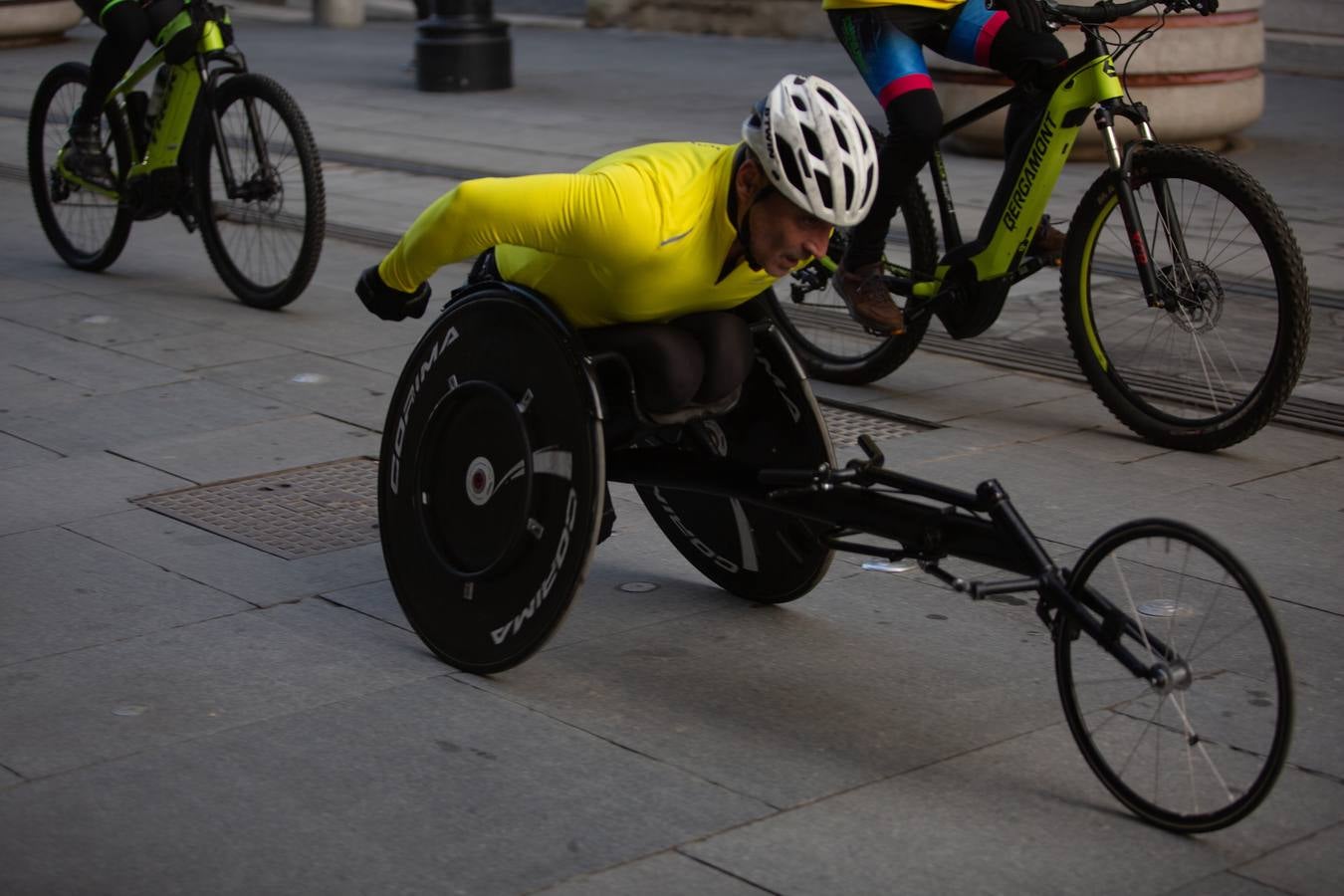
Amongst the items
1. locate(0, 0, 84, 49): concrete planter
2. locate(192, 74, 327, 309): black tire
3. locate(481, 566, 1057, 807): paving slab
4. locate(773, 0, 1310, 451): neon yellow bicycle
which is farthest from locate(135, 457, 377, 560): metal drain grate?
locate(0, 0, 84, 49): concrete planter

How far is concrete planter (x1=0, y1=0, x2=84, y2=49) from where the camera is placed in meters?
19.6

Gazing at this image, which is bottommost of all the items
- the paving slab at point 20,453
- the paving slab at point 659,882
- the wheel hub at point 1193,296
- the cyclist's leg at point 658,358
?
the paving slab at point 20,453

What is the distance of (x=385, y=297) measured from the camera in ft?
14.1

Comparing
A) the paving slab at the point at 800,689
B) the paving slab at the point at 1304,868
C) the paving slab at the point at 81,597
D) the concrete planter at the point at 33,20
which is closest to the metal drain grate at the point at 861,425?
the paving slab at the point at 800,689

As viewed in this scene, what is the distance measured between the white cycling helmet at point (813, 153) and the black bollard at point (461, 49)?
1242 centimetres

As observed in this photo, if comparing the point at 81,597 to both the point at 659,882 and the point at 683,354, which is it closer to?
the point at 683,354

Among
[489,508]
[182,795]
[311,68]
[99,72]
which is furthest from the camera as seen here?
[311,68]

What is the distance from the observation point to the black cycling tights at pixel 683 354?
4.07m

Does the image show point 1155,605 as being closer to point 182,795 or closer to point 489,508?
point 489,508

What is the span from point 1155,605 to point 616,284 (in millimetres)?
1405

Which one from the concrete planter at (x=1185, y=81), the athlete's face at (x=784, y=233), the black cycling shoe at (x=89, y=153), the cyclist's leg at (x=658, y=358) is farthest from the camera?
the concrete planter at (x=1185, y=81)

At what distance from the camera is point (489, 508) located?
4.27m

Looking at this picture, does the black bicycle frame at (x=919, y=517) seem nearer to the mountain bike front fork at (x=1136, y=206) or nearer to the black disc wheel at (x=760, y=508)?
the black disc wheel at (x=760, y=508)

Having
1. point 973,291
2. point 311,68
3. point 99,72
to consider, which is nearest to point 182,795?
point 973,291
